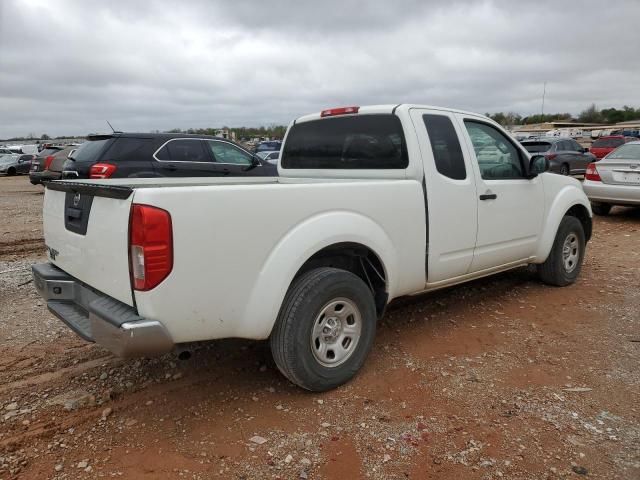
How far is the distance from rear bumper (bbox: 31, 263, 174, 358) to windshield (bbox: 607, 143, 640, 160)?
9.99 metres

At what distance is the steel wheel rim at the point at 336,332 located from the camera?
317cm

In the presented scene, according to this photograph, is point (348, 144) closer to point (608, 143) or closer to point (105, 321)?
point (105, 321)

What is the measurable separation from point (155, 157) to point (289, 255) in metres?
6.40

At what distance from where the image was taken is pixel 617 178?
31.3 ft

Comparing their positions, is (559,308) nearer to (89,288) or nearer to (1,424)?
(89,288)

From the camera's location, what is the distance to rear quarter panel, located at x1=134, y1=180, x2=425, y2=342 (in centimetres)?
253

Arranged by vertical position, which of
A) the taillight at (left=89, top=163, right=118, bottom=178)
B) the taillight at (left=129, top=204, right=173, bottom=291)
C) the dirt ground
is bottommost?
the dirt ground

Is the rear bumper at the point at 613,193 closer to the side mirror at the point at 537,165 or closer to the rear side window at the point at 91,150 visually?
the side mirror at the point at 537,165

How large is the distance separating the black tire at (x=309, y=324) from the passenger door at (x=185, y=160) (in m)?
6.13

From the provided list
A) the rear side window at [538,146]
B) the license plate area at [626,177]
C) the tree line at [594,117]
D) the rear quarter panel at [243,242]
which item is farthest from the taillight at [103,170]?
the tree line at [594,117]

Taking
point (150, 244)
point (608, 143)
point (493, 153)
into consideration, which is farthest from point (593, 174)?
point (608, 143)

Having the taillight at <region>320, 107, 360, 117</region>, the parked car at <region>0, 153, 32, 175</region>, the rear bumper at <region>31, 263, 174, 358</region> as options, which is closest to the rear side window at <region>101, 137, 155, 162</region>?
the taillight at <region>320, 107, 360, 117</region>

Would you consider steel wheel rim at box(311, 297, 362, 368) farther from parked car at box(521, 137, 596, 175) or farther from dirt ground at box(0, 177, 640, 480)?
parked car at box(521, 137, 596, 175)

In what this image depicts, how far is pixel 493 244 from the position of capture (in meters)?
4.39
